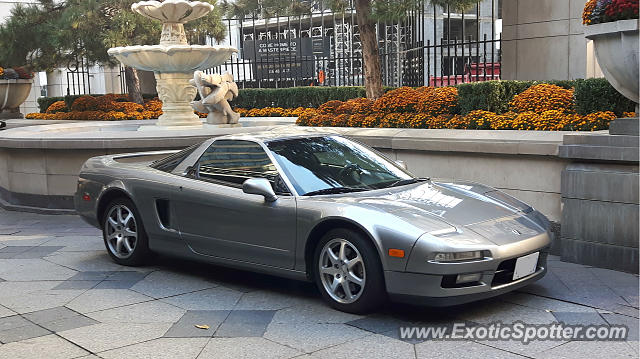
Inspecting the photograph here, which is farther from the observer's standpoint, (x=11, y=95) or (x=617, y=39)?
(x=11, y=95)

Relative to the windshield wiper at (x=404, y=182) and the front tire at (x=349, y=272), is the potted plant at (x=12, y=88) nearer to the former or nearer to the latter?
the windshield wiper at (x=404, y=182)

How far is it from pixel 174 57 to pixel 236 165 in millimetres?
8031

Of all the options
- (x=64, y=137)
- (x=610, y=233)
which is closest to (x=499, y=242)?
(x=610, y=233)

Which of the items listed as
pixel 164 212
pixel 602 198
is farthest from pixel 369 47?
pixel 164 212

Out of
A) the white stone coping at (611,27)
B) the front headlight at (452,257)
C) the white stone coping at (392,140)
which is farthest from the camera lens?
the white stone coping at (392,140)

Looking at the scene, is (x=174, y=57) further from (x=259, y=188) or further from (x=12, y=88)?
(x=12, y=88)

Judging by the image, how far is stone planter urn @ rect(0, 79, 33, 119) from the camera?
84.1 ft

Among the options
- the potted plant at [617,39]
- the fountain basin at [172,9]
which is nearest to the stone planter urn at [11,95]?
the fountain basin at [172,9]

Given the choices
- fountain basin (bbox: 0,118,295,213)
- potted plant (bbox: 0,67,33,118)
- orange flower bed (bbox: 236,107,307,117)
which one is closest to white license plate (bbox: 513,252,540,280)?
fountain basin (bbox: 0,118,295,213)

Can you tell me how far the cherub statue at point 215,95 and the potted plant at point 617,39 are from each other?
25.0ft

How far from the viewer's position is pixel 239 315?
5672mm

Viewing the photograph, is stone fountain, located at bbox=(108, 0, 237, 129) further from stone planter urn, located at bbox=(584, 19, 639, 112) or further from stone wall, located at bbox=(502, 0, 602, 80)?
stone planter urn, located at bbox=(584, 19, 639, 112)

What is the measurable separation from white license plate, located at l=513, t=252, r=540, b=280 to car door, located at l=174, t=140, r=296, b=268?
175 centimetres

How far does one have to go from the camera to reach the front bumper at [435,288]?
509 cm
